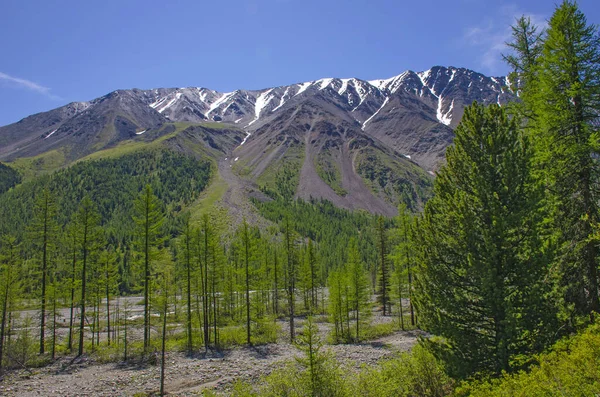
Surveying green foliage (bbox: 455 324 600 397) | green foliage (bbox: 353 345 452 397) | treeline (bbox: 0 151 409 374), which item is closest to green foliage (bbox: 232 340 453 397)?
green foliage (bbox: 353 345 452 397)

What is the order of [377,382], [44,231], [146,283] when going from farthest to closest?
[44,231]
[146,283]
[377,382]

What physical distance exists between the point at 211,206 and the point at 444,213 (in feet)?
578

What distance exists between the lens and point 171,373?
2695 centimetres

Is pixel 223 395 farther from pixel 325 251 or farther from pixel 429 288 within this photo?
pixel 325 251

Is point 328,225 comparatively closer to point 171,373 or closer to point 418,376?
point 171,373

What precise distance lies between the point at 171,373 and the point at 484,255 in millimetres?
24912

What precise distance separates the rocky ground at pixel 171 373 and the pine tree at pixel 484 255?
11723mm

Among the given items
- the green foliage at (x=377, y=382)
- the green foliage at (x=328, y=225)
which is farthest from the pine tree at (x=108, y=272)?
the green foliage at (x=328, y=225)

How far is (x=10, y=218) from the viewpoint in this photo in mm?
159750

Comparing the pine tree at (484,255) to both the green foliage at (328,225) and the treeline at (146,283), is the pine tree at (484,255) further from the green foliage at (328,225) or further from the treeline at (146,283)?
the green foliage at (328,225)

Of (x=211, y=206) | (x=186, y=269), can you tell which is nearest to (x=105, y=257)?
(x=186, y=269)

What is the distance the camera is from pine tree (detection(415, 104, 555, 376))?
11.0m

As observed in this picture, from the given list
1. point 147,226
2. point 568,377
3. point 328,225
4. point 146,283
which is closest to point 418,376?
point 568,377

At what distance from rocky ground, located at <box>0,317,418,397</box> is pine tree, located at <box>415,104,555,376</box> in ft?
38.5
